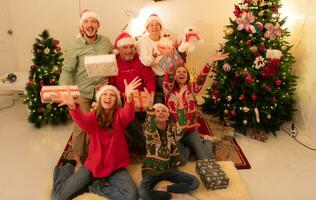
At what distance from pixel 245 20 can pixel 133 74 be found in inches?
50.1

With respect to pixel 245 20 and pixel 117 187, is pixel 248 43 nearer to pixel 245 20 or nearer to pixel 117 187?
pixel 245 20

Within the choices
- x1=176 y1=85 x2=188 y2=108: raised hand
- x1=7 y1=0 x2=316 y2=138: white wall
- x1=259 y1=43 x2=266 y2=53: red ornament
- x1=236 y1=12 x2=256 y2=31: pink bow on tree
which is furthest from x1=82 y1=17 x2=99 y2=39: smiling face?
x1=259 y1=43 x2=266 y2=53: red ornament

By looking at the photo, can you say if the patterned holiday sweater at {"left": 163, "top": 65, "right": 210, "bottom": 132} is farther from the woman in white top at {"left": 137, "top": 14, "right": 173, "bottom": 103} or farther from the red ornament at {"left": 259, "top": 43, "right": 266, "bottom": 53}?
the red ornament at {"left": 259, "top": 43, "right": 266, "bottom": 53}

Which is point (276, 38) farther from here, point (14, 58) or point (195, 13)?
point (14, 58)

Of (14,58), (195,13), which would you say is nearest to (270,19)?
(195,13)

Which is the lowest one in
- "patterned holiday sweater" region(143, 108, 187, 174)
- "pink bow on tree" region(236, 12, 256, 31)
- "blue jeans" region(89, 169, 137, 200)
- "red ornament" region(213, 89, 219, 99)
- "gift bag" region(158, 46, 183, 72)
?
"blue jeans" region(89, 169, 137, 200)

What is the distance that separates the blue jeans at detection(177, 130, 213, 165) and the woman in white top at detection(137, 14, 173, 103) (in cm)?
53

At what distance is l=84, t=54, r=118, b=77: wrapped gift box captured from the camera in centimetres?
268

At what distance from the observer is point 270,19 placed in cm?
307

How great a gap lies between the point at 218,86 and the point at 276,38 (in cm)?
78

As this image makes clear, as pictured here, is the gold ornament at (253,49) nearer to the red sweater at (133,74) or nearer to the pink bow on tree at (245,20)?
the pink bow on tree at (245,20)

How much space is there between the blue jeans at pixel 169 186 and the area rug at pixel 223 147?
60 cm

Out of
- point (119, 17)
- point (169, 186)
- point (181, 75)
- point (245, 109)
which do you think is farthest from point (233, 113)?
point (119, 17)

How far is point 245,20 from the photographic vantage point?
3.05m
